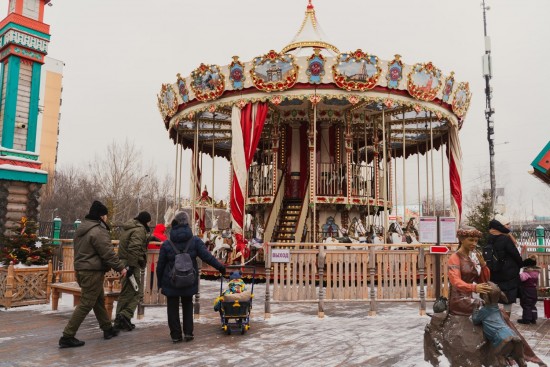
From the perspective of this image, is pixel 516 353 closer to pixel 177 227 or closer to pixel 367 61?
pixel 177 227

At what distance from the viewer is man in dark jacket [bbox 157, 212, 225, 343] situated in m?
5.83

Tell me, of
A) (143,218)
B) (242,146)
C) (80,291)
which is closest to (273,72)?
(242,146)

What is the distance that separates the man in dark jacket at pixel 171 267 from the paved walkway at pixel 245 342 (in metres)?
0.23

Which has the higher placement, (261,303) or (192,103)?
(192,103)

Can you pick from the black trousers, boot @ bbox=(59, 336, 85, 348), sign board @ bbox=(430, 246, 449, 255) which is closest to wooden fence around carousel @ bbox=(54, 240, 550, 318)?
sign board @ bbox=(430, 246, 449, 255)

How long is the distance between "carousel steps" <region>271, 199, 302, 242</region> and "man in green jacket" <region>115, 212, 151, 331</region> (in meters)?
8.97

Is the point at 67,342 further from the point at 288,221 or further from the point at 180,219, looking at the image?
the point at 288,221

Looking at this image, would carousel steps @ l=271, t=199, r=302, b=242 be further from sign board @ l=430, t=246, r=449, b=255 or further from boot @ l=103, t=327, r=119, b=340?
boot @ l=103, t=327, r=119, b=340

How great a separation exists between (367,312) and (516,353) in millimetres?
4515

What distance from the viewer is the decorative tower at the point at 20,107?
12.2m

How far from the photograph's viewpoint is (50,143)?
50.1 meters

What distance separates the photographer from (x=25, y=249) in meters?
8.91

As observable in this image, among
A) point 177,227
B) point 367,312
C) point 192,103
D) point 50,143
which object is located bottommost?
point 367,312

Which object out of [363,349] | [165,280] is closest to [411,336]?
[363,349]
